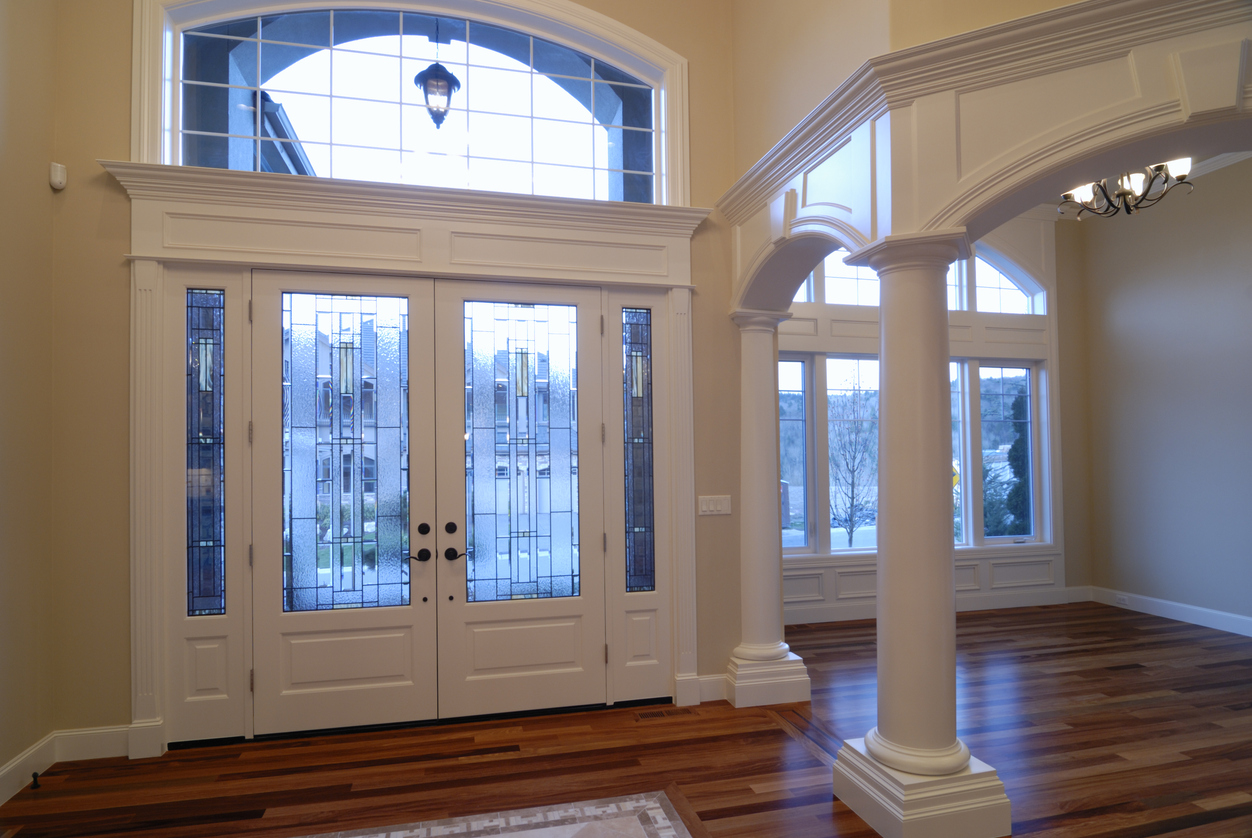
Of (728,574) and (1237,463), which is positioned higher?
(1237,463)

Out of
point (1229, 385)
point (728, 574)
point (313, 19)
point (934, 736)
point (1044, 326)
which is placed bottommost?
point (934, 736)

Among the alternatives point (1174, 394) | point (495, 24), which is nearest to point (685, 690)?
point (495, 24)

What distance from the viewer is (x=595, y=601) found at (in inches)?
164

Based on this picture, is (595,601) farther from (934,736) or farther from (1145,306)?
(1145,306)

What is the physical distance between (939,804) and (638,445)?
235 cm

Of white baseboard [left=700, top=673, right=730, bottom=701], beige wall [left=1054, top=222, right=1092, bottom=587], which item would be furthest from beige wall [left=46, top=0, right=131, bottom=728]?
beige wall [left=1054, top=222, right=1092, bottom=587]

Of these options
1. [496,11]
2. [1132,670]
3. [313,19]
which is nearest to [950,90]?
[496,11]

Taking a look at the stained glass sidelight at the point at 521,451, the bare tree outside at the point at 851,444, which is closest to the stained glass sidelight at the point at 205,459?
the stained glass sidelight at the point at 521,451

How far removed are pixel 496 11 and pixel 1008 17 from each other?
9.37 feet

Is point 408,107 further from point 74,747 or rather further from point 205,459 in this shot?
point 74,747

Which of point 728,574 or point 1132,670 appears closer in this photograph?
point 728,574

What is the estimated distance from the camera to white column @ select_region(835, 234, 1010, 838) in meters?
2.74

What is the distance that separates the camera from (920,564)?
110 inches

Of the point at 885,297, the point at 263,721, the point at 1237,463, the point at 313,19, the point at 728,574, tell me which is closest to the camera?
the point at 885,297
